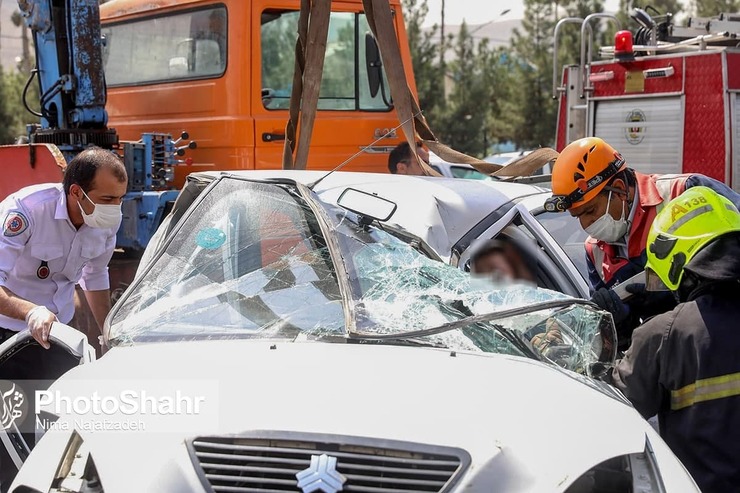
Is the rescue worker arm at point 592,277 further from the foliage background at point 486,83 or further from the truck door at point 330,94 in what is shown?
the foliage background at point 486,83

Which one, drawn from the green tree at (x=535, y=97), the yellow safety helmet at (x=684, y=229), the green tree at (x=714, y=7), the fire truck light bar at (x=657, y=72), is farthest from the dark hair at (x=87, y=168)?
the green tree at (x=714, y=7)

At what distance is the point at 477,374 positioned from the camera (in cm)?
242

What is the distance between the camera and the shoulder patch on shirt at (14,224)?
3699mm

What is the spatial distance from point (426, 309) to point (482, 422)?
0.64 meters

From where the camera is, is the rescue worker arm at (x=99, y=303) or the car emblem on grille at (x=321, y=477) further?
the rescue worker arm at (x=99, y=303)

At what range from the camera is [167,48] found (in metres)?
6.90

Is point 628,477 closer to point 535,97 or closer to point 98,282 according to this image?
point 98,282

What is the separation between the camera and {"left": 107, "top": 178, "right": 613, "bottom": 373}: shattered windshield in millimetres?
2689

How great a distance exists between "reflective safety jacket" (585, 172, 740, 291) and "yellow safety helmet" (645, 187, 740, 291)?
0.97 m

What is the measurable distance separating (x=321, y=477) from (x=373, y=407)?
0.24m

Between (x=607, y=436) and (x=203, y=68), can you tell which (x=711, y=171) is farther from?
(x=607, y=436)

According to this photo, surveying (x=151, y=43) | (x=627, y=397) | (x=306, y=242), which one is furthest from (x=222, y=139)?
(x=627, y=397)

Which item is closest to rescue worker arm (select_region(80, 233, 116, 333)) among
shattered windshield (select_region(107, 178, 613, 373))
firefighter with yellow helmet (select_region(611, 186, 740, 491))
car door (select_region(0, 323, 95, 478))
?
car door (select_region(0, 323, 95, 478))

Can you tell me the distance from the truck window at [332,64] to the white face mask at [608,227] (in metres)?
3.21
